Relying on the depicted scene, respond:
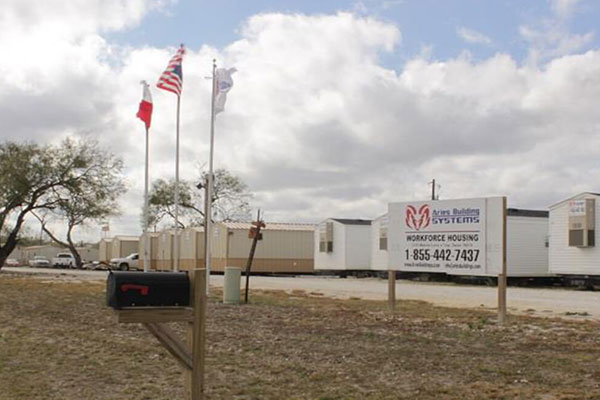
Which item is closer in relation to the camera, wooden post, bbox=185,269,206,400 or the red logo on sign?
wooden post, bbox=185,269,206,400

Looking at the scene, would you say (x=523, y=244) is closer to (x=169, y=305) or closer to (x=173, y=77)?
(x=173, y=77)

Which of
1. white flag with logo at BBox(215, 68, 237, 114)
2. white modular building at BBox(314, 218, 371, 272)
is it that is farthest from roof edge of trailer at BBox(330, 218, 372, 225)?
white flag with logo at BBox(215, 68, 237, 114)

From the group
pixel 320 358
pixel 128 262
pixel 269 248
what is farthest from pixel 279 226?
pixel 320 358

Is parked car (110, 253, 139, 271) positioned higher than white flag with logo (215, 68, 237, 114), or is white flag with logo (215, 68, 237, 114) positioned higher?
white flag with logo (215, 68, 237, 114)

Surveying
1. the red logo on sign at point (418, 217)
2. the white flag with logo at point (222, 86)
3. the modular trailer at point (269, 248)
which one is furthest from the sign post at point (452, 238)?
the modular trailer at point (269, 248)

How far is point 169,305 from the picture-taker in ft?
17.6

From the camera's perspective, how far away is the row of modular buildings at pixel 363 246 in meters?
26.7

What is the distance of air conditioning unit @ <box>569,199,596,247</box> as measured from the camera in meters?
26.7

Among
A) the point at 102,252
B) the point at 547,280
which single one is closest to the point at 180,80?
the point at 547,280

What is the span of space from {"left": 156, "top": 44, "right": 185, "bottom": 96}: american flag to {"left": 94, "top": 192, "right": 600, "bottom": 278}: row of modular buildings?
7.46 metres

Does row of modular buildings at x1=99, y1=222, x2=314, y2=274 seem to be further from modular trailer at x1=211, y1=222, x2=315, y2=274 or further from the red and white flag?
the red and white flag

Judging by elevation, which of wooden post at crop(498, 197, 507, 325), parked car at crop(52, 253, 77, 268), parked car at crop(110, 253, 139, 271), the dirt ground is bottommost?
parked car at crop(52, 253, 77, 268)

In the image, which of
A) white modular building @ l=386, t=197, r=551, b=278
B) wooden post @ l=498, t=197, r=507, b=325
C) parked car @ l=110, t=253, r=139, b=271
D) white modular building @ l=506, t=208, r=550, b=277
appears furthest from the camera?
parked car @ l=110, t=253, r=139, b=271

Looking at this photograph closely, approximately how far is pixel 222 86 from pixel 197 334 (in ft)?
50.1
